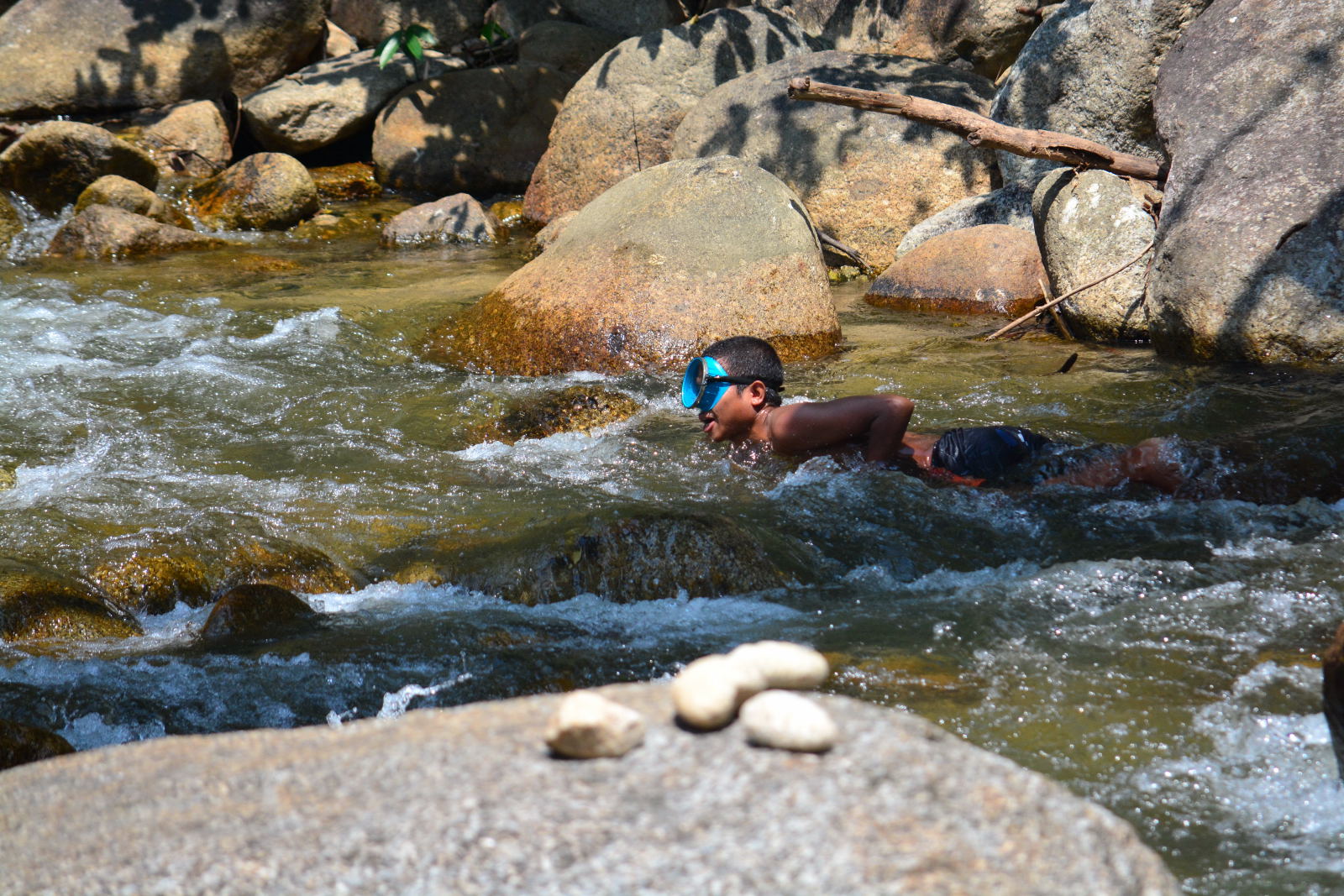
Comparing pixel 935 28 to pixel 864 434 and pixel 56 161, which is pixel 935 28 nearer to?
pixel 864 434

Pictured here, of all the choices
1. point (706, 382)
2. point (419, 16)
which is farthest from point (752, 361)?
point (419, 16)

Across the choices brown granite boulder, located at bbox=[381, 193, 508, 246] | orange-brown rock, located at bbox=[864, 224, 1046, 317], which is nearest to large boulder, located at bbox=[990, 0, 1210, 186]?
orange-brown rock, located at bbox=[864, 224, 1046, 317]

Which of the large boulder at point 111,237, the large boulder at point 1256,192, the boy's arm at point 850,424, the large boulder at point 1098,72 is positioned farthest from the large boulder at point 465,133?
the boy's arm at point 850,424

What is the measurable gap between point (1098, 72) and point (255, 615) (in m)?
7.51

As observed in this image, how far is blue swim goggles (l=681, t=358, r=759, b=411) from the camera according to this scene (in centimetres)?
520

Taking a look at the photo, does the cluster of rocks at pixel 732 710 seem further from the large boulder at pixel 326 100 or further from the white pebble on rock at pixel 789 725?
the large boulder at pixel 326 100

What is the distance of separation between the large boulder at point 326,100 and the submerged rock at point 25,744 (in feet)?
38.5

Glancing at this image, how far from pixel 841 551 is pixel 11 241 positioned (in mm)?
8939

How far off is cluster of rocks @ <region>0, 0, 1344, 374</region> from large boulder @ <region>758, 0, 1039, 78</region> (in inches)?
1.1

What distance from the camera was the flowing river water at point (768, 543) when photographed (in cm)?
284

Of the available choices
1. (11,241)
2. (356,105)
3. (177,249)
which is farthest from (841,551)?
(356,105)

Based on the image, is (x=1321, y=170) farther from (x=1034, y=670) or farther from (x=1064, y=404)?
(x=1034, y=670)

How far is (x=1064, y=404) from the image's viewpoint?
6121 mm

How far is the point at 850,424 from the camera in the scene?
4973 millimetres
